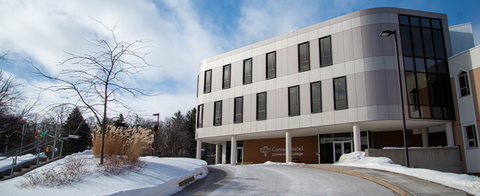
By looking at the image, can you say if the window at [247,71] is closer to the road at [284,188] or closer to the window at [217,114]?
the window at [217,114]

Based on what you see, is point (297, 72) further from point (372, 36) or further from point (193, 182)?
point (193, 182)

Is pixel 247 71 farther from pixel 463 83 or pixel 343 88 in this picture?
pixel 463 83

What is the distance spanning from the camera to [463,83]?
2264 centimetres

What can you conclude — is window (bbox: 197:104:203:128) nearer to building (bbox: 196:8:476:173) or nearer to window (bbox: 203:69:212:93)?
window (bbox: 203:69:212:93)

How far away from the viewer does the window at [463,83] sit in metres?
22.1

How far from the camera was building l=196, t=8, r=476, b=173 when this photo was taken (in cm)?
2269

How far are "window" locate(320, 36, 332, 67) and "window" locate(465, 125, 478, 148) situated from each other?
10609 mm

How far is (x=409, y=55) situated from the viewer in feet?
76.8

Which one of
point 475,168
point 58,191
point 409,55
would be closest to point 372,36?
point 409,55

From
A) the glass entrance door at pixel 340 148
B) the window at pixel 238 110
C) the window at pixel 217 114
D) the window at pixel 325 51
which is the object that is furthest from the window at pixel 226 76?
the glass entrance door at pixel 340 148

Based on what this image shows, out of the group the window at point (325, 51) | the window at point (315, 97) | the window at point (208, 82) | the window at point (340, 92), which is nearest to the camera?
the window at point (340, 92)

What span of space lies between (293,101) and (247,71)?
22.0ft

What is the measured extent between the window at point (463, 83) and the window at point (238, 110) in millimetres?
18028

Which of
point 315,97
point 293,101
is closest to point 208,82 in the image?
point 293,101
